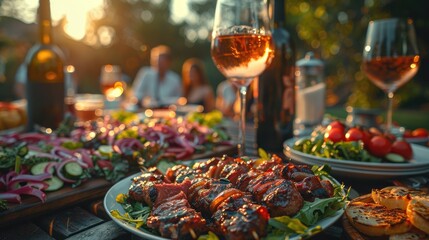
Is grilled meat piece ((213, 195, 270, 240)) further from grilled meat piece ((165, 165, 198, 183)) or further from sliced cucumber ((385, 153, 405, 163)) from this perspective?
sliced cucumber ((385, 153, 405, 163))

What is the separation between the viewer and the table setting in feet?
3.55

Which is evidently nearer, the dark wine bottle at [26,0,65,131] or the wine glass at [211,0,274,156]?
the wine glass at [211,0,274,156]

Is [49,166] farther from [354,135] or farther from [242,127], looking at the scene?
[354,135]

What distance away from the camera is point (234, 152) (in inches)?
102

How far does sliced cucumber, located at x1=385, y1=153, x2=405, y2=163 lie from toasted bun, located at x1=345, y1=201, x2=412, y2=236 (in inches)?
26.4

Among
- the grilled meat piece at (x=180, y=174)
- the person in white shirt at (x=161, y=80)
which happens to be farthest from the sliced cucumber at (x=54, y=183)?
the person in white shirt at (x=161, y=80)

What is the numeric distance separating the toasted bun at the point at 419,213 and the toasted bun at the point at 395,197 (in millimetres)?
88

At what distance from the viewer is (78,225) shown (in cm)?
129

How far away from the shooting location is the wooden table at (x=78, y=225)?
1207mm

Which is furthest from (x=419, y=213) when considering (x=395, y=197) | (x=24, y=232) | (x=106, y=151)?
(x=106, y=151)

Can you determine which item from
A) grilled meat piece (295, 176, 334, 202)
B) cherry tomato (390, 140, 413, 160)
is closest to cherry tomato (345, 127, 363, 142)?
cherry tomato (390, 140, 413, 160)

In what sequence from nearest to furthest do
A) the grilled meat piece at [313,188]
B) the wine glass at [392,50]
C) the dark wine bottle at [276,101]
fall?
the grilled meat piece at [313,188] < the wine glass at [392,50] < the dark wine bottle at [276,101]

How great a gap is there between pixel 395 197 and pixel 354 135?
78 centimetres

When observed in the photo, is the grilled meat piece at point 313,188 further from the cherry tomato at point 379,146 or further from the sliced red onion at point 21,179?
the sliced red onion at point 21,179
